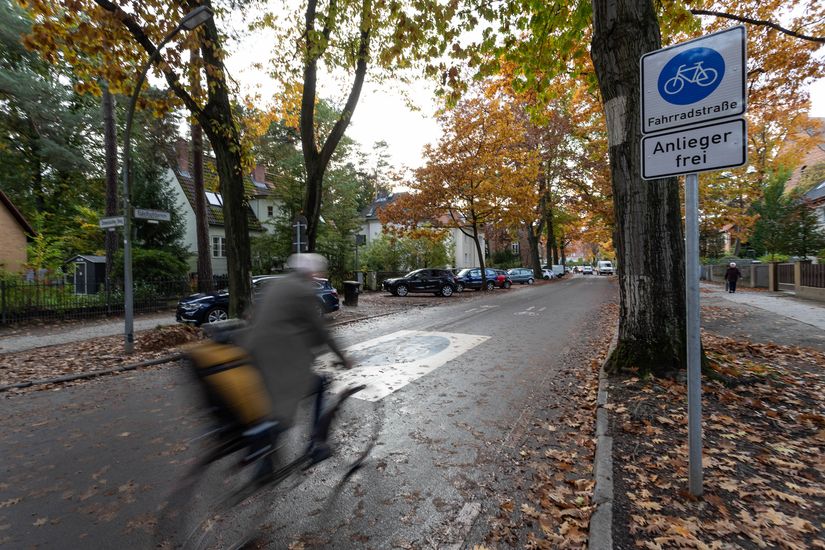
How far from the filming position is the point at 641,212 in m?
5.61

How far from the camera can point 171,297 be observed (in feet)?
56.2

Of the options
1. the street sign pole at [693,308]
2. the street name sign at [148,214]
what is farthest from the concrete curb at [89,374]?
the street sign pole at [693,308]

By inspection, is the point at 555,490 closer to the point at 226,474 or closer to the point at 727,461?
the point at 727,461

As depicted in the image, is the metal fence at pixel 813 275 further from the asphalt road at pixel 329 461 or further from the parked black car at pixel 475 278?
the parked black car at pixel 475 278

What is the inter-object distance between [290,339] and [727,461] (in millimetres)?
3669

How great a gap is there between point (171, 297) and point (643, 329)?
16.8 m

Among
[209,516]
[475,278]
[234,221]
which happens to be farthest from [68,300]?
[475,278]

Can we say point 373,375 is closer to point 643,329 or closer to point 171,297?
point 643,329

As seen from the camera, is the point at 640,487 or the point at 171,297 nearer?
the point at 640,487

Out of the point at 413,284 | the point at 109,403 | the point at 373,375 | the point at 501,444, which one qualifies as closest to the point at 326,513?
the point at 501,444

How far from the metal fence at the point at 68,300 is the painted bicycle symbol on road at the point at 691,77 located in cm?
1664

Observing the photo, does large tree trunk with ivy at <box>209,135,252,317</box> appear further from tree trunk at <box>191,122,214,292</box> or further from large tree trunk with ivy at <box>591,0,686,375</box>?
large tree trunk with ivy at <box>591,0,686,375</box>

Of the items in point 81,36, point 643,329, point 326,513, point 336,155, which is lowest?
point 326,513

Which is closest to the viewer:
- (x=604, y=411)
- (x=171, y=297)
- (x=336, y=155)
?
(x=604, y=411)
